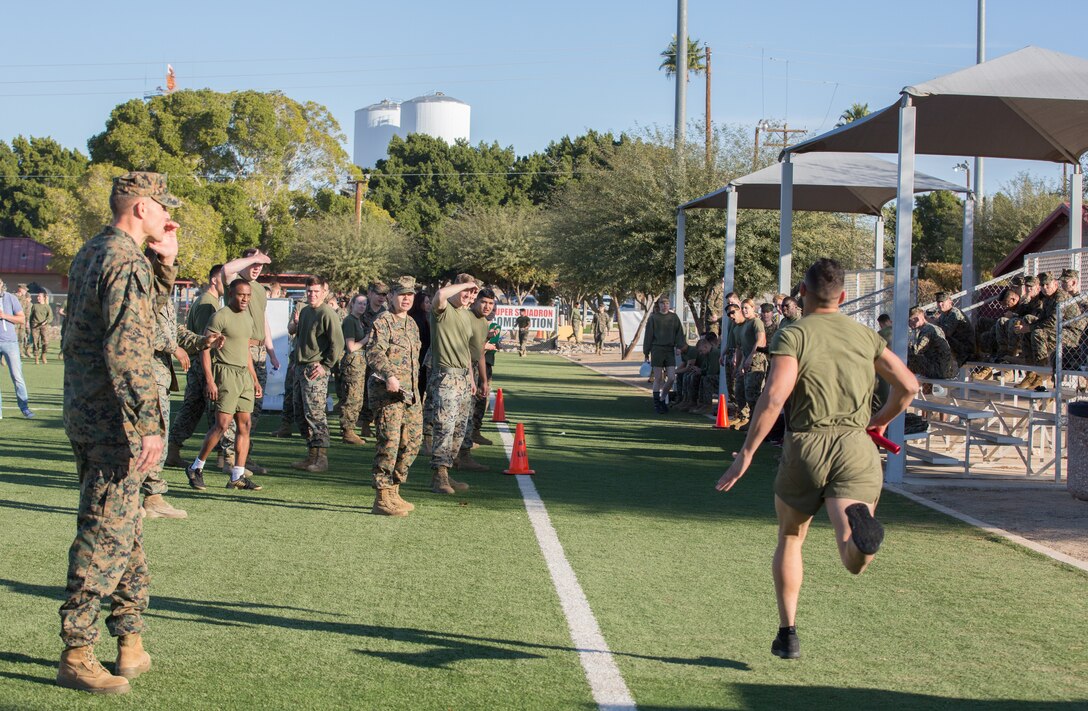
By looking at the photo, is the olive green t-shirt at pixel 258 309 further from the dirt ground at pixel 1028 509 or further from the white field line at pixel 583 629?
the dirt ground at pixel 1028 509

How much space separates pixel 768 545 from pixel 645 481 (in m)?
3.39

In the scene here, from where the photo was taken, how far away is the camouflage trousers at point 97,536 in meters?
4.70

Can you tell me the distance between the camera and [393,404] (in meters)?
9.20

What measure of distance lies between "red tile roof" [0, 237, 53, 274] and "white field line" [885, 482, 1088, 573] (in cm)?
7411

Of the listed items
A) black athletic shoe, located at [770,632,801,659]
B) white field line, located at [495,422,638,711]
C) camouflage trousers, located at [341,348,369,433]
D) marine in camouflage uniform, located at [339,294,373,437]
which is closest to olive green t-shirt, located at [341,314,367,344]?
marine in camouflage uniform, located at [339,294,373,437]

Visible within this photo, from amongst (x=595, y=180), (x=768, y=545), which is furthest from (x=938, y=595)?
(x=595, y=180)

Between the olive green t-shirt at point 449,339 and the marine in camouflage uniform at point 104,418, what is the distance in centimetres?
548

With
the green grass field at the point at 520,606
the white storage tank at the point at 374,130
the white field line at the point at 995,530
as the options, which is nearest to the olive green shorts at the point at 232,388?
the green grass field at the point at 520,606

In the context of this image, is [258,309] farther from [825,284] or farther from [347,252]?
[347,252]

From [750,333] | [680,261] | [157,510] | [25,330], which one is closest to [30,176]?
[25,330]

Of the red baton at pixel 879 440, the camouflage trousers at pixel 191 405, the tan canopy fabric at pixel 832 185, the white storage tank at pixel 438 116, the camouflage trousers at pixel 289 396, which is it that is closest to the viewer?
the red baton at pixel 879 440

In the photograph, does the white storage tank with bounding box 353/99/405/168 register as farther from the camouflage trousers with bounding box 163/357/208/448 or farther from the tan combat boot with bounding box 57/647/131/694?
the tan combat boot with bounding box 57/647/131/694

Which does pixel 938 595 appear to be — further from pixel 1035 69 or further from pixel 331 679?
pixel 1035 69

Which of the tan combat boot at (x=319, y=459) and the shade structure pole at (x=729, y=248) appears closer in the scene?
the tan combat boot at (x=319, y=459)
